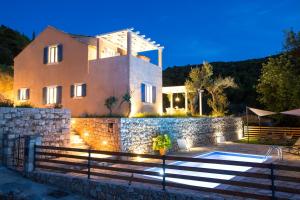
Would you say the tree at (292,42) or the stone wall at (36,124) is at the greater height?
the tree at (292,42)

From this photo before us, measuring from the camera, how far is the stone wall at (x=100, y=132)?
44.0 feet

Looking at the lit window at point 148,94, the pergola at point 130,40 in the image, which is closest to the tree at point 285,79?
the pergola at point 130,40

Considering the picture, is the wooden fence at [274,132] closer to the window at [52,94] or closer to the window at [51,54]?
the window at [52,94]

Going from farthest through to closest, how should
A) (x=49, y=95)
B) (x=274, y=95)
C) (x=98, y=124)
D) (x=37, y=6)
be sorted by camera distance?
1. (x=37, y=6)
2. (x=274, y=95)
3. (x=49, y=95)
4. (x=98, y=124)

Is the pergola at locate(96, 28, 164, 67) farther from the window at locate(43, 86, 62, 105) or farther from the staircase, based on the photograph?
the staircase

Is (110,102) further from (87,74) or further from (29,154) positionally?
(29,154)

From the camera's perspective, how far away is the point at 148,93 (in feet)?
63.7

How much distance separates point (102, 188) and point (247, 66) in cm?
4653

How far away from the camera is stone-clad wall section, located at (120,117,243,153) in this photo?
1373cm

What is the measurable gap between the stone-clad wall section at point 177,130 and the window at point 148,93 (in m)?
2.94

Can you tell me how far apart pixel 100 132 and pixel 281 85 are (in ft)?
56.3

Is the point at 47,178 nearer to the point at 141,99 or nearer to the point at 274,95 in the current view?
the point at 141,99

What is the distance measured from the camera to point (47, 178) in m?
9.13

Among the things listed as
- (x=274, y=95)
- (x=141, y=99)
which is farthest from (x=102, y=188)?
(x=274, y=95)
